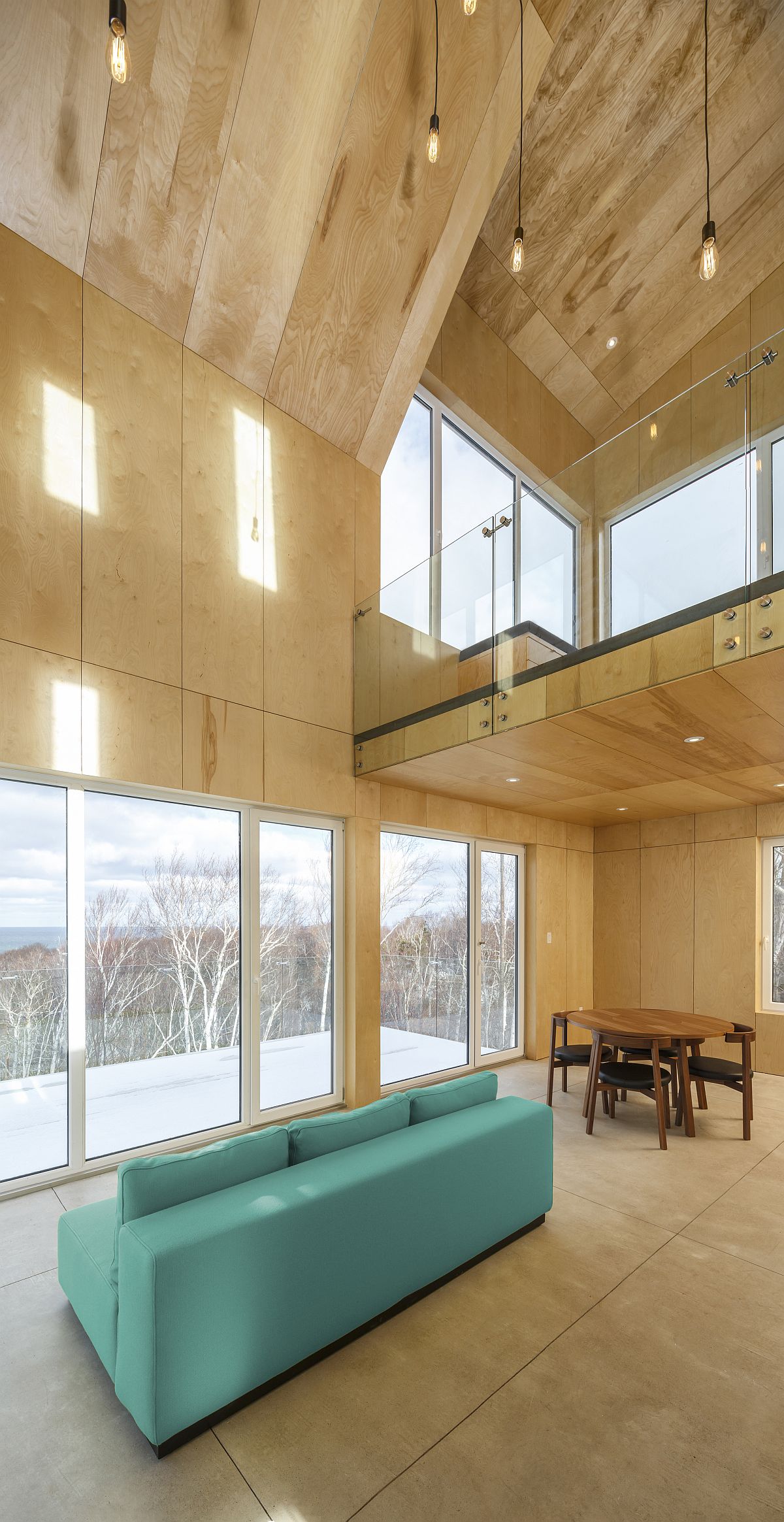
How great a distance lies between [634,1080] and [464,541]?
3.92 meters

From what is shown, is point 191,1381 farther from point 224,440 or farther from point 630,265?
point 630,265

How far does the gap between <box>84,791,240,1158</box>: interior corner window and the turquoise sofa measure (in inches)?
57.9

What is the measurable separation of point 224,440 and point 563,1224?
5037 mm

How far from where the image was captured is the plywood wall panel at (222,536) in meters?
4.80

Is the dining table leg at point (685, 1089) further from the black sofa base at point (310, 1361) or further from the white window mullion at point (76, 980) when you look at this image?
the white window mullion at point (76, 980)

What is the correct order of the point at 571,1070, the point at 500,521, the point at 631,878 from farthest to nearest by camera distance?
the point at 631,878
the point at 571,1070
the point at 500,521

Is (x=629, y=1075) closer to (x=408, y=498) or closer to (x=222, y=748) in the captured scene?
(x=222, y=748)

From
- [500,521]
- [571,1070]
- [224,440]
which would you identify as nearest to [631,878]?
[571,1070]

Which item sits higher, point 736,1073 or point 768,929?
point 768,929

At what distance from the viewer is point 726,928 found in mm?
7172

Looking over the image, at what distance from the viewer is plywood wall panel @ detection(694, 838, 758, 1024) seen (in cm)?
701

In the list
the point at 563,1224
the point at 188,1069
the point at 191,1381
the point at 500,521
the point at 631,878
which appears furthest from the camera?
the point at 631,878

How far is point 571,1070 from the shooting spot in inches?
279

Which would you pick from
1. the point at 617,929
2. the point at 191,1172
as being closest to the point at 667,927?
the point at 617,929
